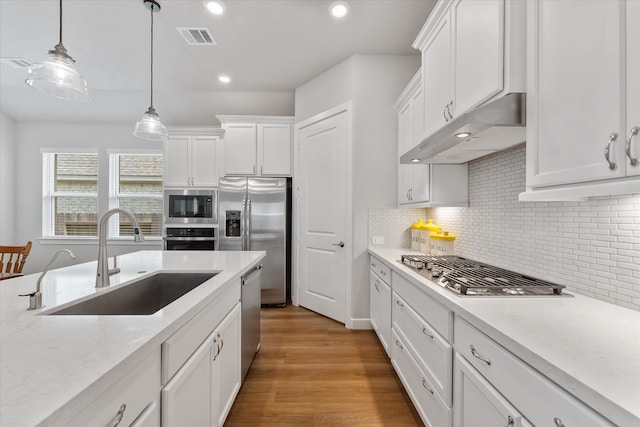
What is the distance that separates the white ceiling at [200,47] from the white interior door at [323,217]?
81 centimetres

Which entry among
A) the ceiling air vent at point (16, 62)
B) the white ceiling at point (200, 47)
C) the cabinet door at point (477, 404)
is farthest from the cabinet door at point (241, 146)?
the cabinet door at point (477, 404)

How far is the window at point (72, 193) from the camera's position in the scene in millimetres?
4848

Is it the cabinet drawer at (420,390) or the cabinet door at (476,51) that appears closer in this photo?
the cabinet door at (476,51)

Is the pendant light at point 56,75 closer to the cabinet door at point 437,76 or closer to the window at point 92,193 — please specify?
the cabinet door at point 437,76

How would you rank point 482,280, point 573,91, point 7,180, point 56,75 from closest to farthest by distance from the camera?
point 573,91, point 482,280, point 56,75, point 7,180

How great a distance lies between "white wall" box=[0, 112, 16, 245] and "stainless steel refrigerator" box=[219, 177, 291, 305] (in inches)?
151

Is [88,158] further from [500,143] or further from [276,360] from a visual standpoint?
[500,143]

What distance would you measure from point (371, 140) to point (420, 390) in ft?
7.76

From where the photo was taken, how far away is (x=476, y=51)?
141 centimetres

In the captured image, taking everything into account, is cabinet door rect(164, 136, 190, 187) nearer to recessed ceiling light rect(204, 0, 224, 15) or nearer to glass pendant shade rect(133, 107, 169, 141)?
glass pendant shade rect(133, 107, 169, 141)

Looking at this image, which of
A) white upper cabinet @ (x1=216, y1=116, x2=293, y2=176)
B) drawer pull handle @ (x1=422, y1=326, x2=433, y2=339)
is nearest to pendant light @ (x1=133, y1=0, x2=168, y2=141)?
white upper cabinet @ (x1=216, y1=116, x2=293, y2=176)

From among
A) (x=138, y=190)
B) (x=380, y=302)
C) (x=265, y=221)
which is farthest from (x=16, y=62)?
(x=380, y=302)

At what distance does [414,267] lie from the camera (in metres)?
1.90

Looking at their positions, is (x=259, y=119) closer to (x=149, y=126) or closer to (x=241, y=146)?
(x=241, y=146)
